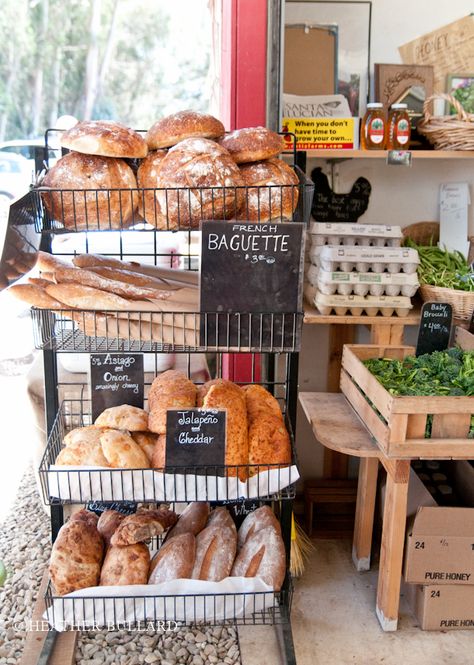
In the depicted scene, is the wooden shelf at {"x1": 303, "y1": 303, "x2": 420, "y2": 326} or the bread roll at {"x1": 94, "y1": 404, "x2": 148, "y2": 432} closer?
the bread roll at {"x1": 94, "y1": 404, "x2": 148, "y2": 432}

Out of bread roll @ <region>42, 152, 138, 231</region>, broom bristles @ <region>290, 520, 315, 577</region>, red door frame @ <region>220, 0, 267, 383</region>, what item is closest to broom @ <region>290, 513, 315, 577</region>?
broom bristles @ <region>290, 520, 315, 577</region>

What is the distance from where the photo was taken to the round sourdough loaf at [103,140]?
4.81 feet

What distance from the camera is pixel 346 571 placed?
2428 mm

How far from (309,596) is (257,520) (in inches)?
20.1

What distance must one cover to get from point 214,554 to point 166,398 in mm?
490

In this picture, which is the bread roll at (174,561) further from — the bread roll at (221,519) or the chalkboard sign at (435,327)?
the chalkboard sign at (435,327)

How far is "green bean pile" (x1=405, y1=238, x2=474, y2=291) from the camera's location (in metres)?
2.48

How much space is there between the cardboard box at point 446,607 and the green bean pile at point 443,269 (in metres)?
1.10

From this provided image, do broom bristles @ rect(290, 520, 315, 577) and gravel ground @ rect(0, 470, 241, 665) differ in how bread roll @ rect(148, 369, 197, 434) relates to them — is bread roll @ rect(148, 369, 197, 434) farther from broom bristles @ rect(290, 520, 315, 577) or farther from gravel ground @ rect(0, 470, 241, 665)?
broom bristles @ rect(290, 520, 315, 577)

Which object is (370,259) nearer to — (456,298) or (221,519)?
(456,298)

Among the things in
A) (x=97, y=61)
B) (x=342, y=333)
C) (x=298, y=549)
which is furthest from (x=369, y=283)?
(x=97, y=61)

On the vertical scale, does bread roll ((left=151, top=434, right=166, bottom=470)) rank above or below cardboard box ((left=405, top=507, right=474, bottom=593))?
above

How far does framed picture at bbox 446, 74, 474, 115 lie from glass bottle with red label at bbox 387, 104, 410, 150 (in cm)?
35

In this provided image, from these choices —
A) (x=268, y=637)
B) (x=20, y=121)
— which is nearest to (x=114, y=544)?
(x=268, y=637)
